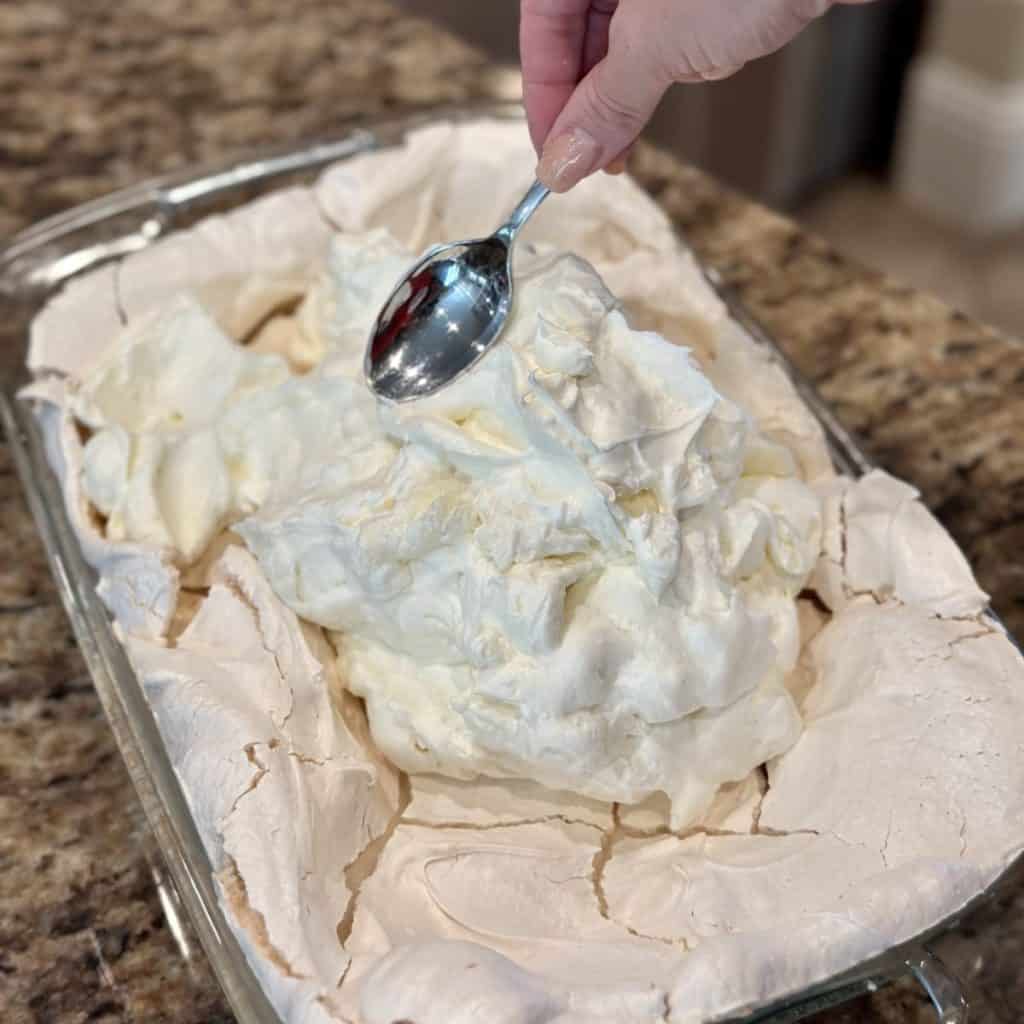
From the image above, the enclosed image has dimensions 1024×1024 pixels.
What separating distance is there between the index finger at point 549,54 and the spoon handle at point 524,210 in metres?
0.08

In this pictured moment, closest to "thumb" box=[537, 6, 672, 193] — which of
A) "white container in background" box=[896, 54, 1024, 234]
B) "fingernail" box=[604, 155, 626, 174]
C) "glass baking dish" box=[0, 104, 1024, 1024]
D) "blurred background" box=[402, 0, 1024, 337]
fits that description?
"fingernail" box=[604, 155, 626, 174]

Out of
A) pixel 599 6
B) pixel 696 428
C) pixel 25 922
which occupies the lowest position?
pixel 25 922

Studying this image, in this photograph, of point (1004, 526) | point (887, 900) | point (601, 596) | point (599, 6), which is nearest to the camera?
point (887, 900)

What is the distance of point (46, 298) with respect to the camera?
3.56 feet

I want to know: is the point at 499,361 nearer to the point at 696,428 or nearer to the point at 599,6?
the point at 696,428

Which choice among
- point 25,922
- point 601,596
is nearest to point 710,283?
point 601,596

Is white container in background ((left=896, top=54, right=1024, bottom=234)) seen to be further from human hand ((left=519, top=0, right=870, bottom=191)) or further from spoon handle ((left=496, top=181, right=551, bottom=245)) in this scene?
spoon handle ((left=496, top=181, right=551, bottom=245))

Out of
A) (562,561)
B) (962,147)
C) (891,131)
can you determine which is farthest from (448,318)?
(891,131)

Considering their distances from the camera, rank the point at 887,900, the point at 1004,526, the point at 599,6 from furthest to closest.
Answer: the point at 1004,526, the point at 599,6, the point at 887,900

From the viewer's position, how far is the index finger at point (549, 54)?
83 cm

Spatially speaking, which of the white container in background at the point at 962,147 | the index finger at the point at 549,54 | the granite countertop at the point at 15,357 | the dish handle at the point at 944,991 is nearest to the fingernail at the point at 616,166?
the index finger at the point at 549,54

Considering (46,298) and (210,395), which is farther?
(46,298)

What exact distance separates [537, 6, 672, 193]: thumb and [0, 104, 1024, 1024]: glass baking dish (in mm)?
309

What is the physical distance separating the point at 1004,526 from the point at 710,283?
0.33 meters
